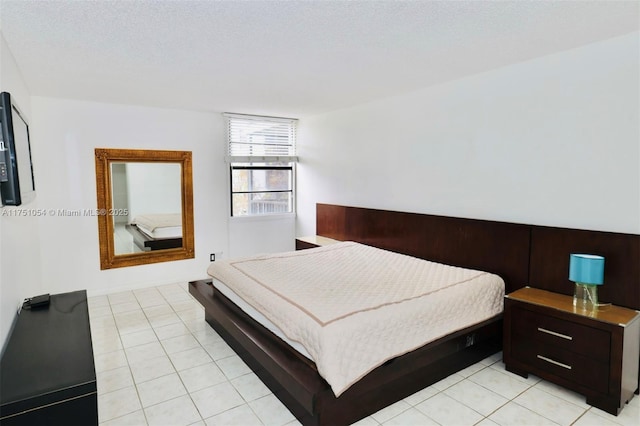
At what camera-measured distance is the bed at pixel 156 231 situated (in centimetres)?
502

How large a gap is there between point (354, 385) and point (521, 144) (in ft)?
8.01

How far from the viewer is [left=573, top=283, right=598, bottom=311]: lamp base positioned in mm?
2587

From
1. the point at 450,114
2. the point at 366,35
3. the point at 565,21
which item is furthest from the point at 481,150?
the point at 366,35

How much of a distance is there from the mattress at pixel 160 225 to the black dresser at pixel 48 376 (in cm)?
283

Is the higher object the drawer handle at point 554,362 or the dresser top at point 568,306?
the dresser top at point 568,306

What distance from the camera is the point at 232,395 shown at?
103 inches

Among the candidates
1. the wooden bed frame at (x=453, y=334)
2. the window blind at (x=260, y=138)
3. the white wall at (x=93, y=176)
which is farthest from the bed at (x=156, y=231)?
the wooden bed frame at (x=453, y=334)

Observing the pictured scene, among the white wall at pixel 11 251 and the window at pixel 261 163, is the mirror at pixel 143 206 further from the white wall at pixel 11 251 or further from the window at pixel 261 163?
the white wall at pixel 11 251

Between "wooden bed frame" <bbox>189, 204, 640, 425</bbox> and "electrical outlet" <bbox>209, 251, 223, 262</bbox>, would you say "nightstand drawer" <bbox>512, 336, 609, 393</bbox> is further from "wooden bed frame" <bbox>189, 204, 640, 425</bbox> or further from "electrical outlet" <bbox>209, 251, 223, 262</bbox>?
"electrical outlet" <bbox>209, 251, 223, 262</bbox>

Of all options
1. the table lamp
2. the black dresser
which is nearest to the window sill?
the black dresser

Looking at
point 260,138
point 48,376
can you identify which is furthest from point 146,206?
point 48,376

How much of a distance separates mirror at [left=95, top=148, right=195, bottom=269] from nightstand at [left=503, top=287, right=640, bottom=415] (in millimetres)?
4295

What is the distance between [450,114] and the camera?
3793mm

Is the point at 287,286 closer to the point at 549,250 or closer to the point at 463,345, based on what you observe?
the point at 463,345
